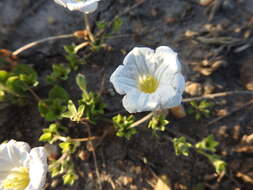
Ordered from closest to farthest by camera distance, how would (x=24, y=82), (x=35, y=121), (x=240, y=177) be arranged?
(x=240, y=177), (x=24, y=82), (x=35, y=121)

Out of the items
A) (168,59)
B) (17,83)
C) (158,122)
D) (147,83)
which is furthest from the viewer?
(17,83)

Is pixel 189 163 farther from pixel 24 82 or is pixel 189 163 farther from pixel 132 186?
pixel 24 82

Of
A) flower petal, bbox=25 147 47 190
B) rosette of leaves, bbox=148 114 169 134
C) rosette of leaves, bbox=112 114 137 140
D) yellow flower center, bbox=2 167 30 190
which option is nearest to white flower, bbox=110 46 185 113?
rosette of leaves, bbox=148 114 169 134

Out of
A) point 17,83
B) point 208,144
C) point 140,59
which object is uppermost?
point 17,83

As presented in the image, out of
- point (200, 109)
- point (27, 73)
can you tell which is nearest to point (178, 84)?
point (200, 109)

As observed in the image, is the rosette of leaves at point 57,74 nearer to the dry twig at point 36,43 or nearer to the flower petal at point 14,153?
the dry twig at point 36,43

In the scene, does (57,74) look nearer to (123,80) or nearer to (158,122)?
(123,80)

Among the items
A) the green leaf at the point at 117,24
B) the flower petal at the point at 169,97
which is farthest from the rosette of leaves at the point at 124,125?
the green leaf at the point at 117,24

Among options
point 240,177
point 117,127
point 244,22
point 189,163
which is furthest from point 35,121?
point 244,22
